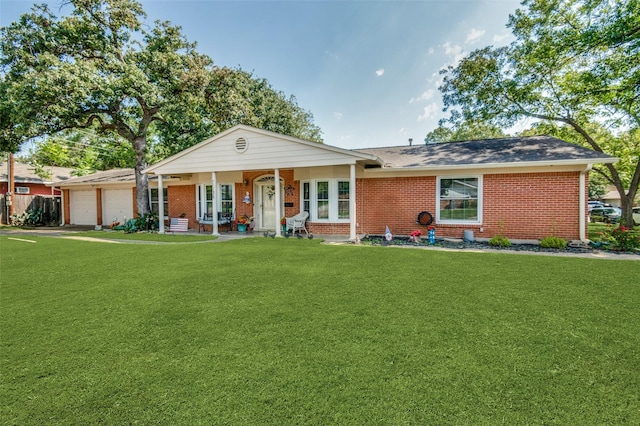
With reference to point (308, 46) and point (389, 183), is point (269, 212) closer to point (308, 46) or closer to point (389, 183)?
point (389, 183)

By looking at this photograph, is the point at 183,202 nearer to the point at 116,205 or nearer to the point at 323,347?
the point at 116,205

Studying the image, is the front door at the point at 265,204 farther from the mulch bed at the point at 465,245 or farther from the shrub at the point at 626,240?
the shrub at the point at 626,240

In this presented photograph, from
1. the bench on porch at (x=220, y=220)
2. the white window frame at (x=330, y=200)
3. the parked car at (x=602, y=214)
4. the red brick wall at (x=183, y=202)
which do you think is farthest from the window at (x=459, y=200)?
the parked car at (x=602, y=214)

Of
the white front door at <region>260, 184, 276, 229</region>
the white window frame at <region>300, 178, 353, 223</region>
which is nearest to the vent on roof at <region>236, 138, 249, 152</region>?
the white front door at <region>260, 184, 276, 229</region>

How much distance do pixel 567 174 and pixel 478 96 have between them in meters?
8.58

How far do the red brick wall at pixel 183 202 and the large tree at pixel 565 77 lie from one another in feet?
49.2

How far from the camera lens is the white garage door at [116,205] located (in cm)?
Result: 1669

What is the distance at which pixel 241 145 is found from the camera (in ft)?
37.2

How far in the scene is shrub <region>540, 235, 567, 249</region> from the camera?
28.3 feet

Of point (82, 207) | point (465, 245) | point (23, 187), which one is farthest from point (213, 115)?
point (23, 187)

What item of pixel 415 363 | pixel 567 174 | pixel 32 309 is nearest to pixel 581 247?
pixel 567 174

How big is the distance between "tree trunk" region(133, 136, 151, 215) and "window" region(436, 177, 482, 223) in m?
13.7

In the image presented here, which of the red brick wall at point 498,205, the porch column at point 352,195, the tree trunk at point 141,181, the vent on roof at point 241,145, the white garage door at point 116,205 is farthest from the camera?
the white garage door at point 116,205

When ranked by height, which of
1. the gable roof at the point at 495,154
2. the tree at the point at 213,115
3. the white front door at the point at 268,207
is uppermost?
the tree at the point at 213,115
